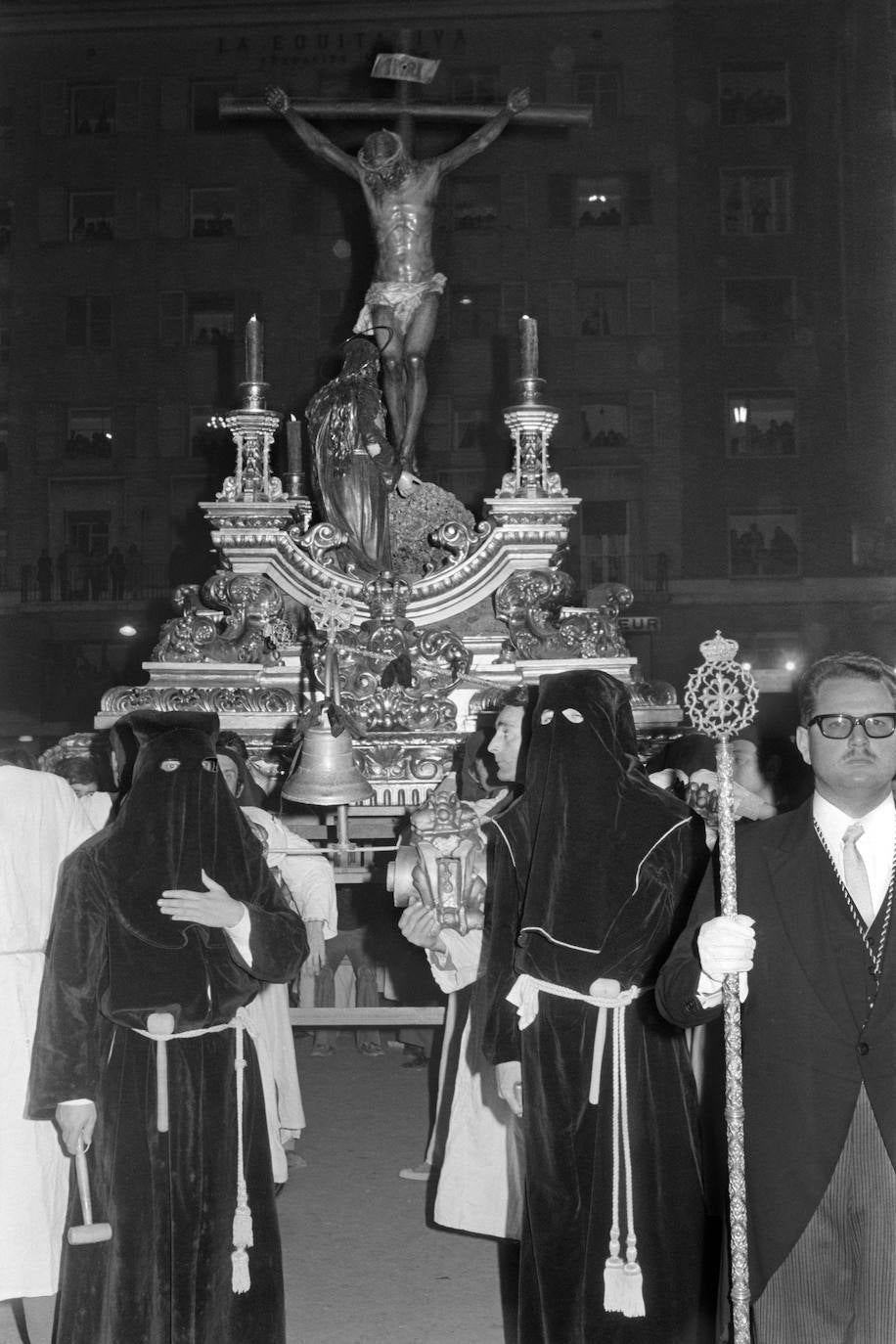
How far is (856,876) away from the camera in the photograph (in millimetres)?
2500

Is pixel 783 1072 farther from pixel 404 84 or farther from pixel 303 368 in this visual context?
pixel 303 368

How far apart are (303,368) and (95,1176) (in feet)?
28.6

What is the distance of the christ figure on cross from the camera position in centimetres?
773

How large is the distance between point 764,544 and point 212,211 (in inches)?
216

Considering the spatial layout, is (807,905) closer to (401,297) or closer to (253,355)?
(253,355)

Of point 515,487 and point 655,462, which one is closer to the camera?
point 515,487

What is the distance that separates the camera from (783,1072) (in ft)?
8.07

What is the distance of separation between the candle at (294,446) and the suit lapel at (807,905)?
5497 mm

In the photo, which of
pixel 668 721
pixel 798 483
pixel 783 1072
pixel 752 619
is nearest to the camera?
pixel 783 1072

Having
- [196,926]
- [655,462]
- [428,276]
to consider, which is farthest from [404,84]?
[196,926]

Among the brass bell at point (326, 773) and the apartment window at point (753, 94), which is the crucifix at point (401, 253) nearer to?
the brass bell at point (326, 773)

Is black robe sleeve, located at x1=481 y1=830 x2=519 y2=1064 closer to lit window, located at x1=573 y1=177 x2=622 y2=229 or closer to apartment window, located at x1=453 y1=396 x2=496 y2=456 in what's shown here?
apartment window, located at x1=453 y1=396 x2=496 y2=456

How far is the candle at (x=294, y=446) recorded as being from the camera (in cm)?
774

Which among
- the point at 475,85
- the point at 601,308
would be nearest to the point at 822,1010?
the point at 475,85
